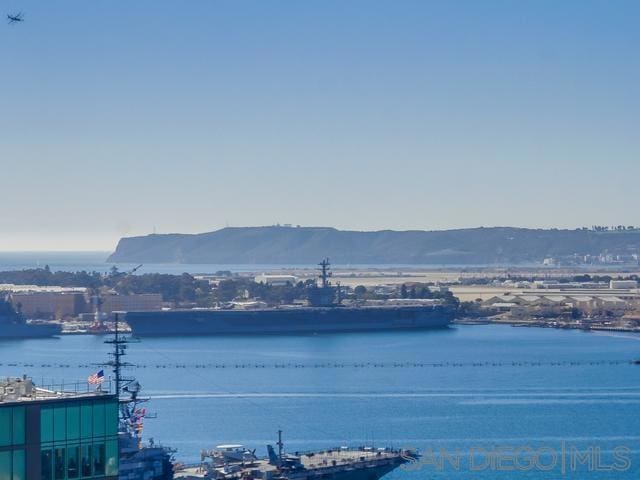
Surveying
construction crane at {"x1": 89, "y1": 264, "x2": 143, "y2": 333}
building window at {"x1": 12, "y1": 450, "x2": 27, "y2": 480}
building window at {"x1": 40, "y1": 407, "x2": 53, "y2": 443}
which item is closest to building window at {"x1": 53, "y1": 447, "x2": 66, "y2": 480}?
building window at {"x1": 40, "y1": 407, "x2": 53, "y2": 443}

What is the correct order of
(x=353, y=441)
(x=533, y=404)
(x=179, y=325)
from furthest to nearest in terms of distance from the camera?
(x=179, y=325)
(x=533, y=404)
(x=353, y=441)

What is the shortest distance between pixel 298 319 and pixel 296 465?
147ft

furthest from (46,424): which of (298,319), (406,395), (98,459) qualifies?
(298,319)

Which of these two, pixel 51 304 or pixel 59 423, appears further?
pixel 51 304

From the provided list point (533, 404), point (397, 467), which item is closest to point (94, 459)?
point (397, 467)

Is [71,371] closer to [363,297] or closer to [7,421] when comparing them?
[7,421]

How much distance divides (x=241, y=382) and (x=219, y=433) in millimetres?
11095

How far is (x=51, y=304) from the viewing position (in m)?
75.2

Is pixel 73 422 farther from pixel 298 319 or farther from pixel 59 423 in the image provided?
pixel 298 319

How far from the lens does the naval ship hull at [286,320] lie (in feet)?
209

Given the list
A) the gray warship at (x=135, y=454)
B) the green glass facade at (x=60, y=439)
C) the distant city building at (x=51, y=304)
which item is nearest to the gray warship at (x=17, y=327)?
the distant city building at (x=51, y=304)

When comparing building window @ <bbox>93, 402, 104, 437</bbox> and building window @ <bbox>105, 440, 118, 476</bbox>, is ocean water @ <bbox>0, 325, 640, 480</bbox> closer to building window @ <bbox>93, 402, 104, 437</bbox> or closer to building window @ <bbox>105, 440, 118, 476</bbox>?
building window @ <bbox>105, 440, 118, 476</bbox>

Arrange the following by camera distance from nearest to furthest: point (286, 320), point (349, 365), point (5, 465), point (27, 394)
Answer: point (5, 465) < point (27, 394) < point (349, 365) < point (286, 320)

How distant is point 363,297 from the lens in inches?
3346
